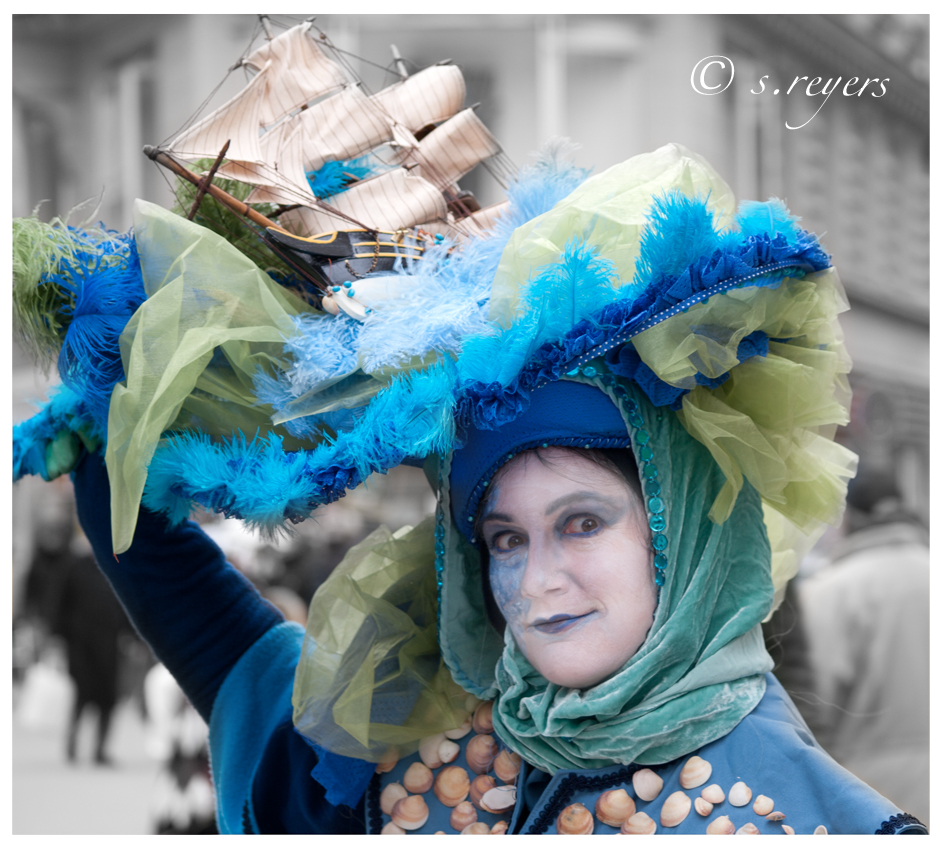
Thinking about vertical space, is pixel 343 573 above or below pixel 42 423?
below

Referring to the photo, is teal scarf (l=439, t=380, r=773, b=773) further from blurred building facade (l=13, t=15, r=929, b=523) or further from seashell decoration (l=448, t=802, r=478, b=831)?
blurred building facade (l=13, t=15, r=929, b=523)

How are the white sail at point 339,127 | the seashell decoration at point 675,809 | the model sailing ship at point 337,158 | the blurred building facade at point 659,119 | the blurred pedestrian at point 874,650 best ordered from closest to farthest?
the seashell decoration at point 675,809
the model sailing ship at point 337,158
the white sail at point 339,127
the blurred pedestrian at point 874,650
the blurred building facade at point 659,119

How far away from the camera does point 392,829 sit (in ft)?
5.53

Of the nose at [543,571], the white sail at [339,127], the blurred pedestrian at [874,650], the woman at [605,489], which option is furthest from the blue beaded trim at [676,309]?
the blurred pedestrian at [874,650]

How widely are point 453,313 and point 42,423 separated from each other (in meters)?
0.94

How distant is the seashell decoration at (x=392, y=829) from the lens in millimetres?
1678

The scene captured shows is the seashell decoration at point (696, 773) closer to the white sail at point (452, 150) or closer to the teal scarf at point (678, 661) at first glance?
the teal scarf at point (678, 661)

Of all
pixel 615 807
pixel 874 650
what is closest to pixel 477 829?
pixel 615 807

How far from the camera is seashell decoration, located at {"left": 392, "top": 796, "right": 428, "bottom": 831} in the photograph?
1670mm

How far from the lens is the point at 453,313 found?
55.6 inches

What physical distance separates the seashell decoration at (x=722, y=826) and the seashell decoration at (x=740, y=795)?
3cm

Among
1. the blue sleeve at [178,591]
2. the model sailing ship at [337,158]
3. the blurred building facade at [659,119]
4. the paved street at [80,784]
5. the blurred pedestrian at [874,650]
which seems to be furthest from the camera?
the blurred building facade at [659,119]
